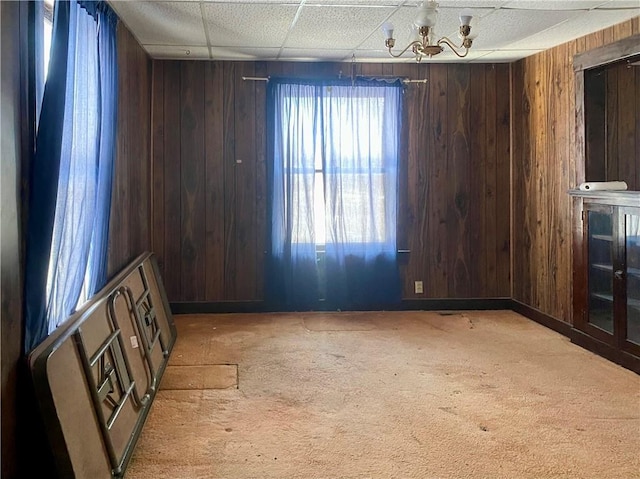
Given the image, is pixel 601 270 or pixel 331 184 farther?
pixel 331 184

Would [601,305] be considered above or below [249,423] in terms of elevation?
above

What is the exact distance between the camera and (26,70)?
1977mm

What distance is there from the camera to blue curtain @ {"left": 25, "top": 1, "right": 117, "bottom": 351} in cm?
202

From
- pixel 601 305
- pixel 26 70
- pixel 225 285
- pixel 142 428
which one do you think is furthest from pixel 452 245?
pixel 26 70

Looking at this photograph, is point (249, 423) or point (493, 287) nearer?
point (249, 423)

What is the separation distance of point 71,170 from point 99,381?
A: 93 centimetres

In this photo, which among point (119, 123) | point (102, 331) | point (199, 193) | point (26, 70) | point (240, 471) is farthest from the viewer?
point (199, 193)

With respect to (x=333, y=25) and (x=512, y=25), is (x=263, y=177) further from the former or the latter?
(x=512, y=25)

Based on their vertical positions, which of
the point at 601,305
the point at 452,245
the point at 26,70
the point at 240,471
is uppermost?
the point at 26,70

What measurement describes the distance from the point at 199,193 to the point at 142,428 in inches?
108

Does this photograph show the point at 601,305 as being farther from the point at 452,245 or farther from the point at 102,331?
the point at 102,331

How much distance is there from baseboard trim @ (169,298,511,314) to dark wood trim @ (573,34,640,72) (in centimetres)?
225

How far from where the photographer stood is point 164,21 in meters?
3.74

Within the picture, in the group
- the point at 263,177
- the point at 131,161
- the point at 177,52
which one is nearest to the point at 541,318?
the point at 263,177
